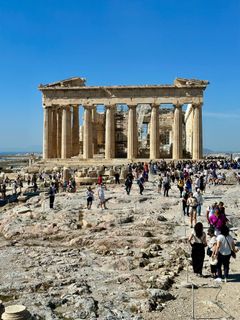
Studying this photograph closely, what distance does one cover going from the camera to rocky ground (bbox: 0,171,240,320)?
11.6m

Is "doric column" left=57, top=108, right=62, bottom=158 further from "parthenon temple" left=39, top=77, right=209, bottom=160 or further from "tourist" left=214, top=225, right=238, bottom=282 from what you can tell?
"tourist" left=214, top=225, right=238, bottom=282

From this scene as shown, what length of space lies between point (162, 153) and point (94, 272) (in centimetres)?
5526

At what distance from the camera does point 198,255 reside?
43.8ft

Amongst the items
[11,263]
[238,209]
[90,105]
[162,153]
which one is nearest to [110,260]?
[11,263]

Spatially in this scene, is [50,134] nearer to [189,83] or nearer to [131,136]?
[131,136]

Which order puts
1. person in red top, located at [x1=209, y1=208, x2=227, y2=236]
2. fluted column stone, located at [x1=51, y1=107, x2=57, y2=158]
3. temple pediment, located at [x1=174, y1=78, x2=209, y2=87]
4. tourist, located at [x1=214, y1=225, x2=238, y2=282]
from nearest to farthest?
tourist, located at [x1=214, y1=225, x2=238, y2=282] < person in red top, located at [x1=209, y1=208, x2=227, y2=236] < temple pediment, located at [x1=174, y1=78, x2=209, y2=87] < fluted column stone, located at [x1=51, y1=107, x2=57, y2=158]

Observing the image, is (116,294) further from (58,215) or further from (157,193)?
(157,193)

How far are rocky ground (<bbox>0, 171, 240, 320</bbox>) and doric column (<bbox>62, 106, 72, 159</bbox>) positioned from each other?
108 feet

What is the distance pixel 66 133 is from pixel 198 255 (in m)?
48.8

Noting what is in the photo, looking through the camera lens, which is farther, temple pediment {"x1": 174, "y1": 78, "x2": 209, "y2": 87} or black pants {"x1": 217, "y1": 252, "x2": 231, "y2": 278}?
temple pediment {"x1": 174, "y1": 78, "x2": 209, "y2": 87}

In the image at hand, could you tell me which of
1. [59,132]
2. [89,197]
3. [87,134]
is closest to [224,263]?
[89,197]

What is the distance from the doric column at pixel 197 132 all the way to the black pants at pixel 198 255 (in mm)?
46208

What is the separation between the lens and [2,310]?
10227 millimetres

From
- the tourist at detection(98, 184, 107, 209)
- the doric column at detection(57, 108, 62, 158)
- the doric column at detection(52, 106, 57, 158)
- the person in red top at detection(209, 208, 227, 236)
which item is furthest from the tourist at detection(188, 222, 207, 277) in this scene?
the doric column at detection(57, 108, 62, 158)
